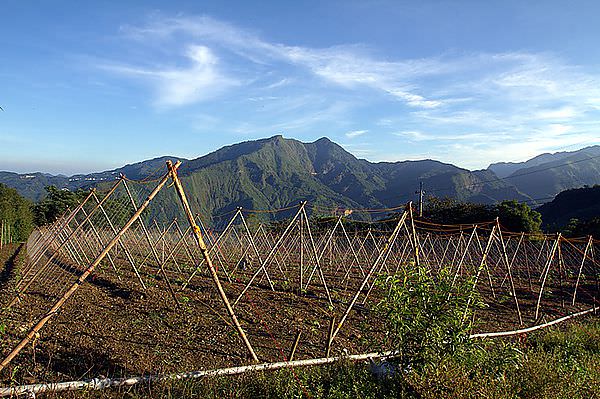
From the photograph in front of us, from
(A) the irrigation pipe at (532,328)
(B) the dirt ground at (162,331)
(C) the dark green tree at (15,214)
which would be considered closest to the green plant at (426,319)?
(B) the dirt ground at (162,331)

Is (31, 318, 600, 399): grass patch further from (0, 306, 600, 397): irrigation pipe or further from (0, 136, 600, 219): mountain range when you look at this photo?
(0, 136, 600, 219): mountain range

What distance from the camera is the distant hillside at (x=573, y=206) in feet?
141

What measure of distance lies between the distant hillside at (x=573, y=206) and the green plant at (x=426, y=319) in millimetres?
44449

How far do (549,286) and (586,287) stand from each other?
148cm

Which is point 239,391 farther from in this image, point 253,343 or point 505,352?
point 505,352

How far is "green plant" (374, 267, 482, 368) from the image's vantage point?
484 cm

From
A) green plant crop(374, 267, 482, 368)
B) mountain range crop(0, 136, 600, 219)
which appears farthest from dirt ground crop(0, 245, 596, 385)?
mountain range crop(0, 136, 600, 219)

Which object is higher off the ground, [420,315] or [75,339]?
[420,315]

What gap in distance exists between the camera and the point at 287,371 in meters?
5.38

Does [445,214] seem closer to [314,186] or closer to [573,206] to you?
[573,206]

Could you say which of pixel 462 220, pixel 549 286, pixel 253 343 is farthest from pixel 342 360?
pixel 462 220

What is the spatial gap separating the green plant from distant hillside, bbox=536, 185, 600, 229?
44.4 m

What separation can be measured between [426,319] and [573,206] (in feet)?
166

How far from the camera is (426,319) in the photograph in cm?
495
